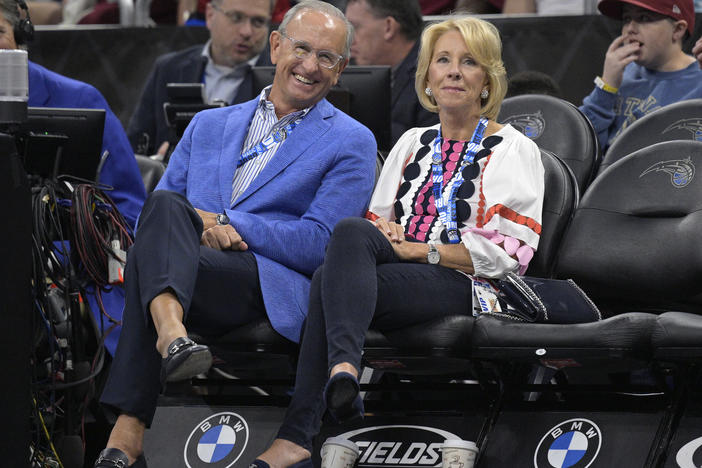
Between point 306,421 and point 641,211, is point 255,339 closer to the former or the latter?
point 306,421

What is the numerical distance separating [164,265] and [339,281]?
0.43m

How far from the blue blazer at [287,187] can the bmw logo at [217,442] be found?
11.6 inches

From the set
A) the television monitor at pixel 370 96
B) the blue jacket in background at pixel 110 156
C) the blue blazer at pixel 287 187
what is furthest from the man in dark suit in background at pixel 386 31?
the blue blazer at pixel 287 187

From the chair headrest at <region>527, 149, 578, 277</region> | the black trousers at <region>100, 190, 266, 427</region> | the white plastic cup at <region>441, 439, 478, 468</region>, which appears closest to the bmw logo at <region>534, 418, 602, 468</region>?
the white plastic cup at <region>441, 439, 478, 468</region>

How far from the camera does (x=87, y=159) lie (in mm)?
3502

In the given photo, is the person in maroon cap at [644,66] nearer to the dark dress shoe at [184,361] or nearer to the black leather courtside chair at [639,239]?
the black leather courtside chair at [639,239]

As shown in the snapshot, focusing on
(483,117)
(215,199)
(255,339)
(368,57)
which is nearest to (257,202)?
(215,199)

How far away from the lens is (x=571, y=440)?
281 cm

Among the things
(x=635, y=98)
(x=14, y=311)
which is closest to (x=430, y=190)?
(x=14, y=311)

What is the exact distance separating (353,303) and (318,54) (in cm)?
93

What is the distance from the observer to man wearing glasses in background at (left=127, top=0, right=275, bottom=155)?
5238 millimetres

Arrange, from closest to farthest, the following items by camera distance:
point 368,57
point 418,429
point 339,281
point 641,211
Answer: point 339,281, point 418,429, point 641,211, point 368,57

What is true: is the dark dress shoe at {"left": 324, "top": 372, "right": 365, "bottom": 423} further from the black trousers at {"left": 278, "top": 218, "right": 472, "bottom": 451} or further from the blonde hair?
the blonde hair

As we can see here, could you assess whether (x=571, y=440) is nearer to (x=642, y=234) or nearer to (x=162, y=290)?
(x=642, y=234)
